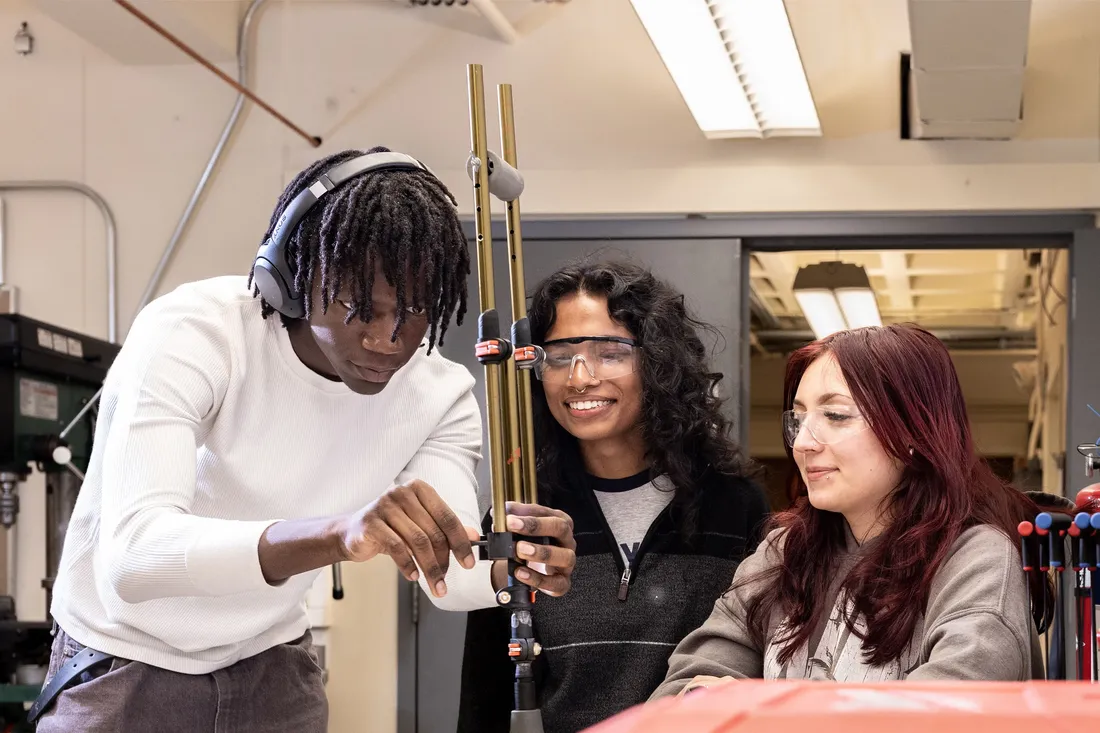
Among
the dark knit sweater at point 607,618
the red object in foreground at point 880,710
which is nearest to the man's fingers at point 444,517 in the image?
the red object in foreground at point 880,710

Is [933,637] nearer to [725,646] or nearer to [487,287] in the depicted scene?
[725,646]

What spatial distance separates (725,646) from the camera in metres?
1.56

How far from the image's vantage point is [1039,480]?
5512 millimetres

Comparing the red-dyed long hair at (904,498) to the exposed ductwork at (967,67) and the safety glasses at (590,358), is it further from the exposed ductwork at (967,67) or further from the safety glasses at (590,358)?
the exposed ductwork at (967,67)

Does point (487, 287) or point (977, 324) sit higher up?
point (977, 324)

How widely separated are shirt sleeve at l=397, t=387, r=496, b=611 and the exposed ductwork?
1.58 metres

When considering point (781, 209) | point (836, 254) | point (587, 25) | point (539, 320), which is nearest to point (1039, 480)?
point (836, 254)

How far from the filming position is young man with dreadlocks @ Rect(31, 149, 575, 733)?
135 cm

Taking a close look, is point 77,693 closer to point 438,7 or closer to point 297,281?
Result: point 297,281

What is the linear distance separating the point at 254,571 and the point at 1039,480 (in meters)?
4.99

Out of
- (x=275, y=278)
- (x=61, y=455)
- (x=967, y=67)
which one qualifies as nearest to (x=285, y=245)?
(x=275, y=278)

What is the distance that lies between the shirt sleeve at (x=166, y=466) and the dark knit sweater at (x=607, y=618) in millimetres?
555

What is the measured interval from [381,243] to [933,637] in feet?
2.58

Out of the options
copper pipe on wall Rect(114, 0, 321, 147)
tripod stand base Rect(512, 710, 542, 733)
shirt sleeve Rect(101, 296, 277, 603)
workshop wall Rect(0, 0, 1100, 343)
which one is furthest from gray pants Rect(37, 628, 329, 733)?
workshop wall Rect(0, 0, 1100, 343)
